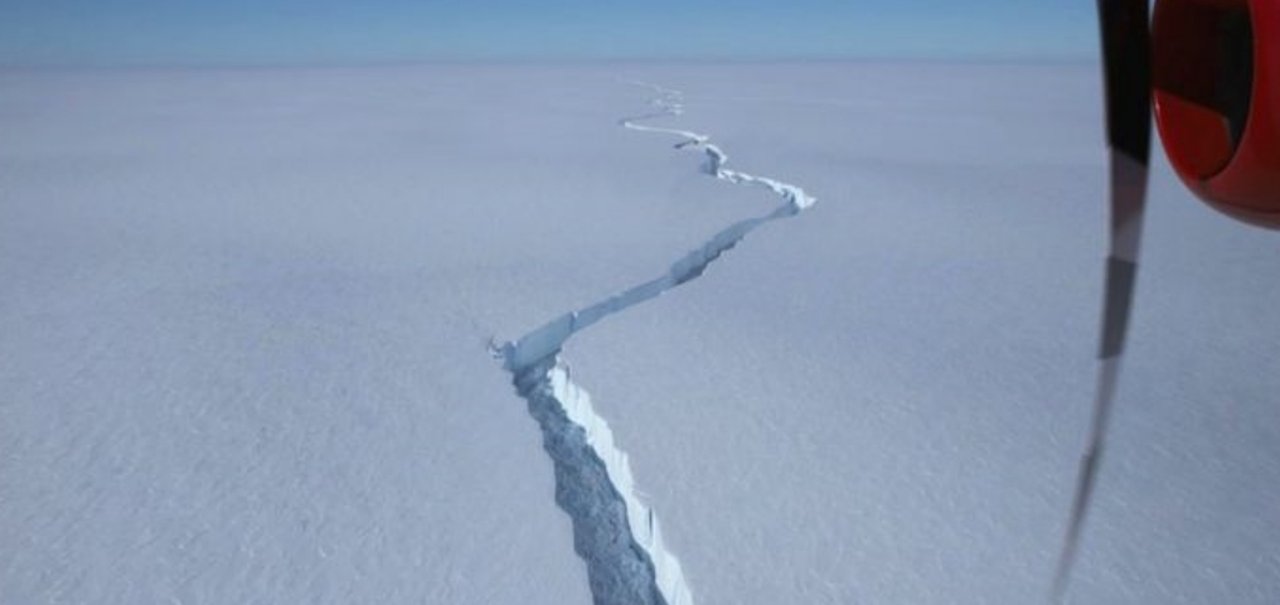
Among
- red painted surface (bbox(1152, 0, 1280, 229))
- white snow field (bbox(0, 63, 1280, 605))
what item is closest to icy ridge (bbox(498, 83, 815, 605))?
white snow field (bbox(0, 63, 1280, 605))

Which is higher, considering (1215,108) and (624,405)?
(1215,108)

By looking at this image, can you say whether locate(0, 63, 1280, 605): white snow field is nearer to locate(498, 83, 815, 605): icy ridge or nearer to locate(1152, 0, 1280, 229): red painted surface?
locate(498, 83, 815, 605): icy ridge

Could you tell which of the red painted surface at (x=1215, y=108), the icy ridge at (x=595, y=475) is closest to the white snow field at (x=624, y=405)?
the icy ridge at (x=595, y=475)

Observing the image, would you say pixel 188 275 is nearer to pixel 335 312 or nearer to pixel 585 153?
pixel 335 312

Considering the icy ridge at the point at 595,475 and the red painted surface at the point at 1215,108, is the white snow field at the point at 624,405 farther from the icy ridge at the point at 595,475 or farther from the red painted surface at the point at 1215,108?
the red painted surface at the point at 1215,108

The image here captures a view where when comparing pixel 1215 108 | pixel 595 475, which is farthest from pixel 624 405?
pixel 1215 108

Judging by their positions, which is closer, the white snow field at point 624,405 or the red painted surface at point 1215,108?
the red painted surface at point 1215,108

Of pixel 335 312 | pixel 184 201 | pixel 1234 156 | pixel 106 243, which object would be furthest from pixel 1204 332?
pixel 184 201

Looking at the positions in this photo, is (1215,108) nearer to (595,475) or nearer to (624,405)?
(595,475)
